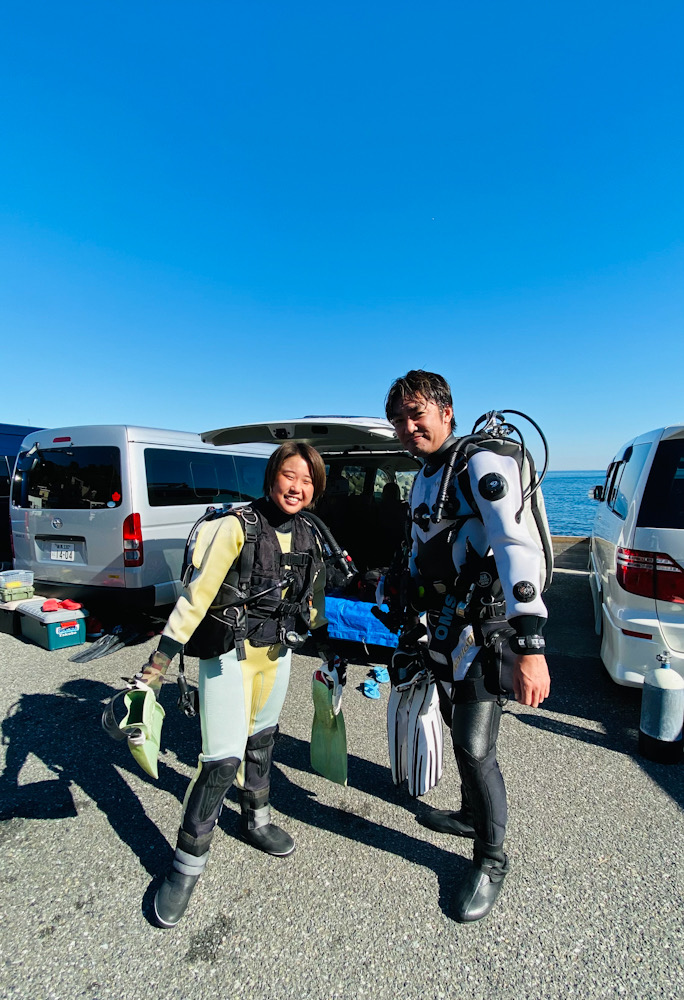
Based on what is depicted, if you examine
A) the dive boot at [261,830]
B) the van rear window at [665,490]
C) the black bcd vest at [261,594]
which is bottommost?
the dive boot at [261,830]

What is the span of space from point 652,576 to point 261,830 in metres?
2.51

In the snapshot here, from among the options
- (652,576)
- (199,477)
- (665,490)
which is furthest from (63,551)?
(665,490)

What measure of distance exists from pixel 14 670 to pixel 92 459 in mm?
2047

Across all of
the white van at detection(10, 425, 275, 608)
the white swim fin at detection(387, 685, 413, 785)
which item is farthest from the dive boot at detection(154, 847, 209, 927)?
the white van at detection(10, 425, 275, 608)

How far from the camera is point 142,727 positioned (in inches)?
71.7

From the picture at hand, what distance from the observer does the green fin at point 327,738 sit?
250cm

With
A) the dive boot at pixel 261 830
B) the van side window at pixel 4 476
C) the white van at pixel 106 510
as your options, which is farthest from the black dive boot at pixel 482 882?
the van side window at pixel 4 476

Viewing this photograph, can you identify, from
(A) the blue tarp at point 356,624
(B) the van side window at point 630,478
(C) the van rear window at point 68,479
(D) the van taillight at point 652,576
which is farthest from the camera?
(C) the van rear window at point 68,479

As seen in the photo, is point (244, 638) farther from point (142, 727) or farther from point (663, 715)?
point (663, 715)

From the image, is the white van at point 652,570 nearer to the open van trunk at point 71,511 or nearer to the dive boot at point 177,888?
the dive boot at point 177,888

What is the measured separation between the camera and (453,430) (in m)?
2.23

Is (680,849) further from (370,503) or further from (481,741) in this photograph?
(370,503)

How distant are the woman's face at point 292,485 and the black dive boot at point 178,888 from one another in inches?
53.5

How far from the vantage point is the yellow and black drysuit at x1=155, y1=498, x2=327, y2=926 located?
1912 mm
